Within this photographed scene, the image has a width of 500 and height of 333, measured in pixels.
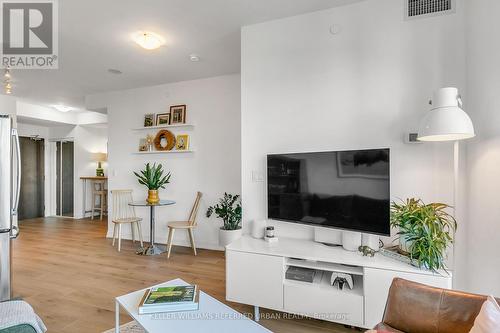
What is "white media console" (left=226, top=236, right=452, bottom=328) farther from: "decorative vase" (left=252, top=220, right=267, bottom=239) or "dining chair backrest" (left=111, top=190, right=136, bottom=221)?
"dining chair backrest" (left=111, top=190, right=136, bottom=221)

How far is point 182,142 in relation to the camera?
15.7 feet

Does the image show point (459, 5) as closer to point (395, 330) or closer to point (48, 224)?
point (395, 330)

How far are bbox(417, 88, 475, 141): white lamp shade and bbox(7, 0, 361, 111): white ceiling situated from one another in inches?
51.3

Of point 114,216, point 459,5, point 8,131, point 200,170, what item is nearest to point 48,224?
point 114,216

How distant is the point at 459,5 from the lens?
232 cm

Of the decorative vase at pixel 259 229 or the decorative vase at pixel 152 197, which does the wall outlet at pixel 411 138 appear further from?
the decorative vase at pixel 152 197

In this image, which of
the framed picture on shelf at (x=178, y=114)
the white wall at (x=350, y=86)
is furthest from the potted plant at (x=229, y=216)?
the framed picture on shelf at (x=178, y=114)

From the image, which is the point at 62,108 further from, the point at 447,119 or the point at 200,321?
the point at 447,119

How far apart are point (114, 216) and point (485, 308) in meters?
5.31

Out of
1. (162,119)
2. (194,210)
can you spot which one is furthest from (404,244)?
(162,119)

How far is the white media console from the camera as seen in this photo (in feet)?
6.68

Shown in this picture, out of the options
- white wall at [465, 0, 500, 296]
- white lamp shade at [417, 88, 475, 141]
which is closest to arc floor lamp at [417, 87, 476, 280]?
white lamp shade at [417, 88, 475, 141]

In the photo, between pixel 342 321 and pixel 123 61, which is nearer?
pixel 342 321

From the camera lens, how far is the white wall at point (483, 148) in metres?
1.93
